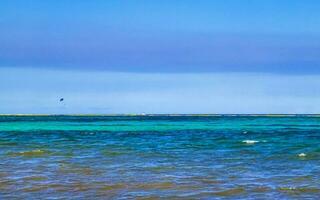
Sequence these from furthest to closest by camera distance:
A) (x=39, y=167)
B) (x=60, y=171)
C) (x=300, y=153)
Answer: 1. (x=300, y=153)
2. (x=39, y=167)
3. (x=60, y=171)

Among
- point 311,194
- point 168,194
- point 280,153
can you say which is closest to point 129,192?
point 168,194

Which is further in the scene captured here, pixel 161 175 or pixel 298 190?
pixel 161 175

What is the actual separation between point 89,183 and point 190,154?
11.6 metres

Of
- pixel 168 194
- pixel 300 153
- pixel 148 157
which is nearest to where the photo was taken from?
pixel 168 194

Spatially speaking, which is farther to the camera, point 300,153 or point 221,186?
point 300,153

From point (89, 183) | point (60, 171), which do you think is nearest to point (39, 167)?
point (60, 171)

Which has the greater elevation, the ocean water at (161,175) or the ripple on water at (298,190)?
the ocean water at (161,175)

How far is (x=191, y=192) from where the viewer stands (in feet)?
50.9

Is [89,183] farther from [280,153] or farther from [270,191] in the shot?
[280,153]

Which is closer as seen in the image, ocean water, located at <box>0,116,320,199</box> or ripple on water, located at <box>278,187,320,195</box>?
ocean water, located at <box>0,116,320,199</box>

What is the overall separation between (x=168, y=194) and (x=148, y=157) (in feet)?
36.0

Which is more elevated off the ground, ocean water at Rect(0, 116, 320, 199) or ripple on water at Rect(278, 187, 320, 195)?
ocean water at Rect(0, 116, 320, 199)

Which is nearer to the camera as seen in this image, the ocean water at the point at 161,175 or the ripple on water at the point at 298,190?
the ocean water at the point at 161,175

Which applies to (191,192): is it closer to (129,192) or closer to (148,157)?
(129,192)
